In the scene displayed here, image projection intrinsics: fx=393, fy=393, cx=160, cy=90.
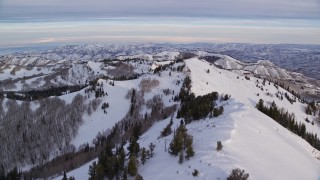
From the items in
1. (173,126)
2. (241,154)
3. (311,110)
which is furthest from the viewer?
(311,110)

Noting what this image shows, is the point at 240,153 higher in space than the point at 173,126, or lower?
higher

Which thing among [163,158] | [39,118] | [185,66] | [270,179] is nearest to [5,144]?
[39,118]

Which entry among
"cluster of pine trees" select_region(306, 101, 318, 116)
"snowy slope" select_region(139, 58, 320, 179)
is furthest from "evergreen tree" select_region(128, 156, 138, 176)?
"cluster of pine trees" select_region(306, 101, 318, 116)

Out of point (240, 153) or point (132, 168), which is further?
point (240, 153)

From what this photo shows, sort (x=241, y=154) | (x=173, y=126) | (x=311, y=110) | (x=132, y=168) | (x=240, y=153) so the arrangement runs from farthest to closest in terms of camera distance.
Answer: (x=311, y=110) → (x=173, y=126) → (x=240, y=153) → (x=241, y=154) → (x=132, y=168)

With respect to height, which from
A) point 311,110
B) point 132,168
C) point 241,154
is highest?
point 241,154

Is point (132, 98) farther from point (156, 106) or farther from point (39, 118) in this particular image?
point (39, 118)

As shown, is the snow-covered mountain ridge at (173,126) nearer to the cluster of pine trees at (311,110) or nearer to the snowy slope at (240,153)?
the snowy slope at (240,153)

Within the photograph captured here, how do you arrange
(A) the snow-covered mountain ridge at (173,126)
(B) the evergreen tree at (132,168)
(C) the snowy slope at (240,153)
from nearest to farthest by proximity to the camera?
(C) the snowy slope at (240,153), (B) the evergreen tree at (132,168), (A) the snow-covered mountain ridge at (173,126)

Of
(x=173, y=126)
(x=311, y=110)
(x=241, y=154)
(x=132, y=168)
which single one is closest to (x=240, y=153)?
(x=241, y=154)

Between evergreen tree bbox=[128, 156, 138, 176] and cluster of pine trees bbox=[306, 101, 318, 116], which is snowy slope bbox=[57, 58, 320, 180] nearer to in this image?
evergreen tree bbox=[128, 156, 138, 176]

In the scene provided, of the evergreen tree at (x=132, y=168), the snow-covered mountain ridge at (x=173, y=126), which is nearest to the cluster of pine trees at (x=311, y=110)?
the snow-covered mountain ridge at (x=173, y=126)

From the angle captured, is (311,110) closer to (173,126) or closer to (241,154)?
(173,126)
